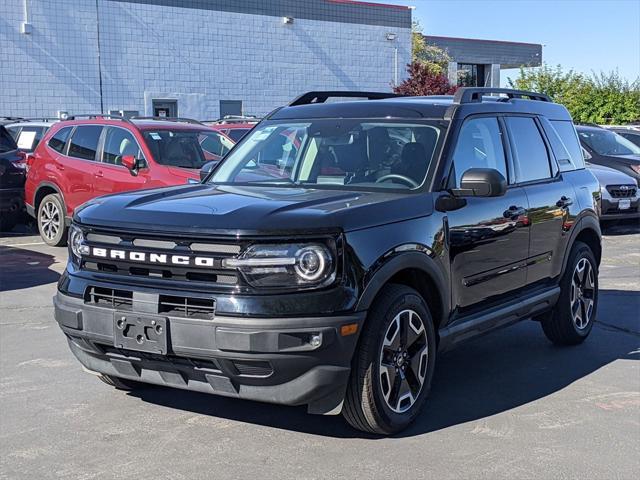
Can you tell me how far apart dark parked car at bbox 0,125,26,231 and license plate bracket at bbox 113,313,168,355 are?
400 inches

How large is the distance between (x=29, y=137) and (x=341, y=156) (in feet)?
41.3

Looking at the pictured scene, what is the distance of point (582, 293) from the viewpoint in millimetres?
7250

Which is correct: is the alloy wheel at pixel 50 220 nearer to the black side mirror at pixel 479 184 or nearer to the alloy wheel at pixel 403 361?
the black side mirror at pixel 479 184

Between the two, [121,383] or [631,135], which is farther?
[631,135]

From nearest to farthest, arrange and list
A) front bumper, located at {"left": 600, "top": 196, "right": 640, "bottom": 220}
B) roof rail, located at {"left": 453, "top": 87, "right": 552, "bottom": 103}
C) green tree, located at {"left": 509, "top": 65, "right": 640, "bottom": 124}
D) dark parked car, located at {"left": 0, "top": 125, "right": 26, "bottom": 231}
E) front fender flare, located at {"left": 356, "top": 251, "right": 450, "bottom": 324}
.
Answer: front fender flare, located at {"left": 356, "top": 251, "right": 450, "bottom": 324}, roof rail, located at {"left": 453, "top": 87, "right": 552, "bottom": 103}, dark parked car, located at {"left": 0, "top": 125, "right": 26, "bottom": 231}, front bumper, located at {"left": 600, "top": 196, "right": 640, "bottom": 220}, green tree, located at {"left": 509, "top": 65, "right": 640, "bottom": 124}

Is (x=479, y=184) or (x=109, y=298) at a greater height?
(x=479, y=184)

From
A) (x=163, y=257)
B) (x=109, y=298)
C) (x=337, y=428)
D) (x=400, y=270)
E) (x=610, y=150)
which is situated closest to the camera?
(x=163, y=257)

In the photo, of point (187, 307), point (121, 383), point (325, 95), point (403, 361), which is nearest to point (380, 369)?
point (403, 361)

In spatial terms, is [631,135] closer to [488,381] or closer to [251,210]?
[488,381]

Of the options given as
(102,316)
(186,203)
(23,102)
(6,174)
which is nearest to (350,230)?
(186,203)

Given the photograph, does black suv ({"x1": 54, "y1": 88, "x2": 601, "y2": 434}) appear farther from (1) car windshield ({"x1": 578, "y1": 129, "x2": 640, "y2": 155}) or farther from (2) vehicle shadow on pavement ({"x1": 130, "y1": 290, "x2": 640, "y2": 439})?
(1) car windshield ({"x1": 578, "y1": 129, "x2": 640, "y2": 155})

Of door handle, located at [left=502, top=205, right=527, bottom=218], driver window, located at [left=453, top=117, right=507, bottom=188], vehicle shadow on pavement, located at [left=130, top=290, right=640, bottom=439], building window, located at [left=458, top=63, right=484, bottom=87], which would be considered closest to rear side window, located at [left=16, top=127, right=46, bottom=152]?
vehicle shadow on pavement, located at [left=130, top=290, right=640, bottom=439]

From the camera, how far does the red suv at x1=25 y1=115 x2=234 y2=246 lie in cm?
1134

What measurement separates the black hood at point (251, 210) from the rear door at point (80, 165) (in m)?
6.95
